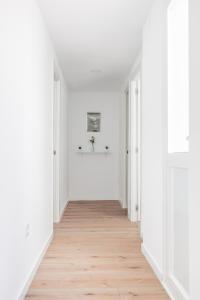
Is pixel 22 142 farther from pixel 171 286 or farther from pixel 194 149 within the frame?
pixel 171 286

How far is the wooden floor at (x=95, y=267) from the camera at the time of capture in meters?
2.06

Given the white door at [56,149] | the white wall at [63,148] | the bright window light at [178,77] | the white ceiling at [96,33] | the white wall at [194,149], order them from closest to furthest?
the white wall at [194,149]
the bright window light at [178,77]
the white ceiling at [96,33]
the white door at [56,149]
the white wall at [63,148]

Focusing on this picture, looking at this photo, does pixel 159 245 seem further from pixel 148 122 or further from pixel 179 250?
pixel 148 122

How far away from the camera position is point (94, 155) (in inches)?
253

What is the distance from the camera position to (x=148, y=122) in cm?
283

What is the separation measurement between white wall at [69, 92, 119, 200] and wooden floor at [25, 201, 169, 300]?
2.16m

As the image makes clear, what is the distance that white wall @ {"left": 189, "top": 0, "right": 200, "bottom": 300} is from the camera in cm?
148

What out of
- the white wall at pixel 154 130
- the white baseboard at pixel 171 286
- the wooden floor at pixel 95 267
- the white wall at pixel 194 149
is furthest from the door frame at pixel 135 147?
the white wall at pixel 194 149

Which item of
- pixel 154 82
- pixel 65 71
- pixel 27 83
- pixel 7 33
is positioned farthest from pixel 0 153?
pixel 65 71

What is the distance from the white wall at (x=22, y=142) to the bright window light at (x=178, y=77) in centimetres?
105

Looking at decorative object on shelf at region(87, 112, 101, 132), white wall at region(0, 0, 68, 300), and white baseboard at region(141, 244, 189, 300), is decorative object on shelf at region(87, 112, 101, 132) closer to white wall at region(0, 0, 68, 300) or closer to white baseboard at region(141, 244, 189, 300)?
white wall at region(0, 0, 68, 300)

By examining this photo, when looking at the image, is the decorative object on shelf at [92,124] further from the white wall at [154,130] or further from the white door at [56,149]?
the white wall at [154,130]

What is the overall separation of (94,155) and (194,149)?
4.95 metres

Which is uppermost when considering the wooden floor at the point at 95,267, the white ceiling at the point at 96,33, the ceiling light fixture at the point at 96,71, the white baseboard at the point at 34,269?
the white ceiling at the point at 96,33
